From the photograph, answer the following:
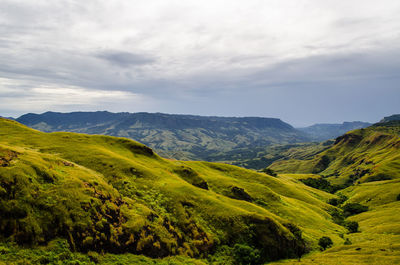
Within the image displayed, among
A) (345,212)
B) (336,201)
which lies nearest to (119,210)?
(345,212)

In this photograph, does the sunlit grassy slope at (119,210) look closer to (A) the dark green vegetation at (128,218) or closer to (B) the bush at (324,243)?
Answer: (A) the dark green vegetation at (128,218)

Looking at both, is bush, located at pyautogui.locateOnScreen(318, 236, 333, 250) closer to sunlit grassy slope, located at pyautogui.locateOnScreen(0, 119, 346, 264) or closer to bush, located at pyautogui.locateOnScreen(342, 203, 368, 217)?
sunlit grassy slope, located at pyautogui.locateOnScreen(0, 119, 346, 264)

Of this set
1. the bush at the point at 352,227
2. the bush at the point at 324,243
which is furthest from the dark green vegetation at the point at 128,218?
the bush at the point at 352,227

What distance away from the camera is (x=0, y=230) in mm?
29016

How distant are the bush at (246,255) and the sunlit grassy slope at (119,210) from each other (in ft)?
5.01

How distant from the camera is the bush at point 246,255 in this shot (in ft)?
161

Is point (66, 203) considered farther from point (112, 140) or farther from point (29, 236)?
point (112, 140)

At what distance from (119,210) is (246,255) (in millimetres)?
29983

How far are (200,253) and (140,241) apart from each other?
46.8 feet

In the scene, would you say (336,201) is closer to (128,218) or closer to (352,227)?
(352,227)

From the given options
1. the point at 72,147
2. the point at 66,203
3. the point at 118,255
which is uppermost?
the point at 72,147

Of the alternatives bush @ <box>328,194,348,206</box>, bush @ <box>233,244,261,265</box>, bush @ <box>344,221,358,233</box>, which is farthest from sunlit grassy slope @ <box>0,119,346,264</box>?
bush @ <box>328,194,348,206</box>

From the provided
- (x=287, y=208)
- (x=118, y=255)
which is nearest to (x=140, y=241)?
(x=118, y=255)

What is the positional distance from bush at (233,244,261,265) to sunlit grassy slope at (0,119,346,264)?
1.53 meters
